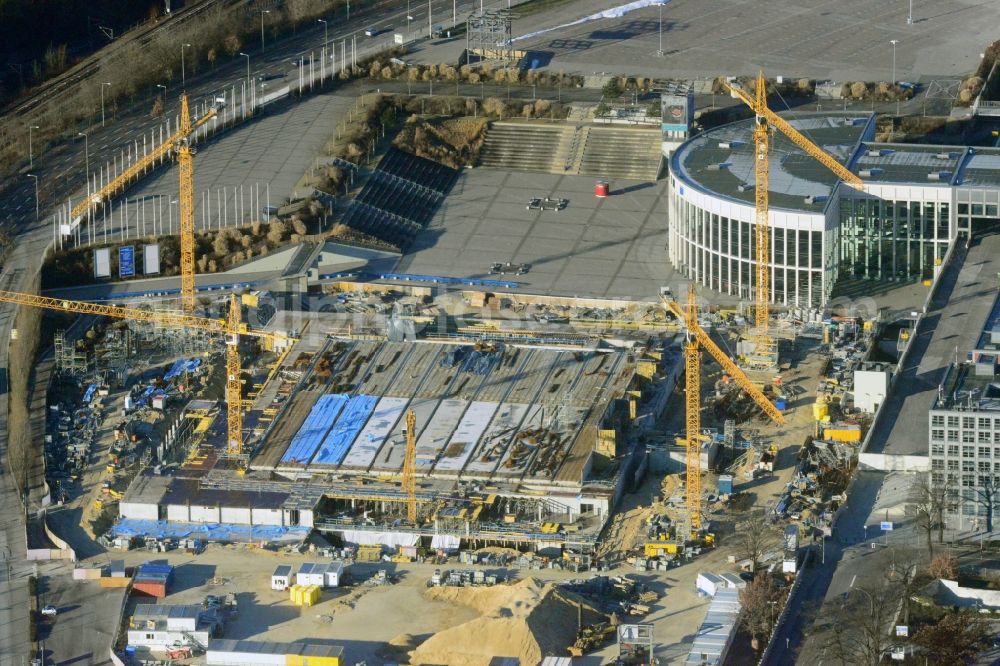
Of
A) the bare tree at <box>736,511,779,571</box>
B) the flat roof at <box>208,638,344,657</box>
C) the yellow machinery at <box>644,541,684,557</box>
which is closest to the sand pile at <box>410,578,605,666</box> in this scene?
the flat roof at <box>208,638,344,657</box>

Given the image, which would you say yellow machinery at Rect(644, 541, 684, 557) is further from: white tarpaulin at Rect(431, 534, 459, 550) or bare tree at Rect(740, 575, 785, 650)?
white tarpaulin at Rect(431, 534, 459, 550)

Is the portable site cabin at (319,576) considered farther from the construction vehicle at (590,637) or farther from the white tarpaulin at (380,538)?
the construction vehicle at (590,637)

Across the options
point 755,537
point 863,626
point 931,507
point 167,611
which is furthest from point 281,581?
point 931,507

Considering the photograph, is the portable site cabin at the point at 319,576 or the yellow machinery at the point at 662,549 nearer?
the portable site cabin at the point at 319,576

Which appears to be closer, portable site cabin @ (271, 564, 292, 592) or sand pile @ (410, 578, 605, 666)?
sand pile @ (410, 578, 605, 666)

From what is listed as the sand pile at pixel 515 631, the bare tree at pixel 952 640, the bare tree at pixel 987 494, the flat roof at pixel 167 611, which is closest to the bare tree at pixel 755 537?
the sand pile at pixel 515 631

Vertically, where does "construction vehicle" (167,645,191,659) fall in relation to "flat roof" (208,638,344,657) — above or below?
below
